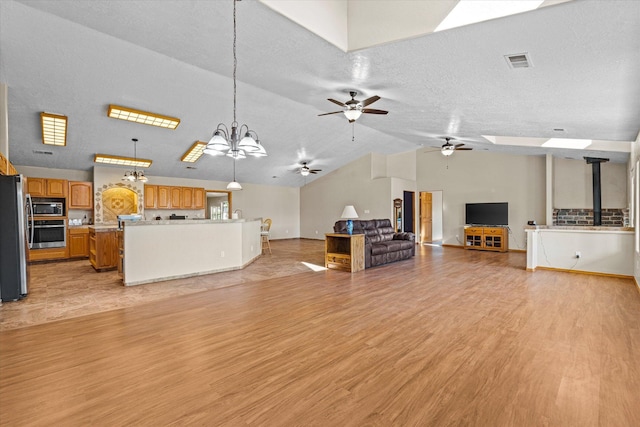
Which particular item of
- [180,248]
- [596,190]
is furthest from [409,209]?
[180,248]

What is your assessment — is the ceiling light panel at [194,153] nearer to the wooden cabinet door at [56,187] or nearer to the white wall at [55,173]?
the white wall at [55,173]

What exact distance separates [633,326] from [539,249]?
12.0 ft

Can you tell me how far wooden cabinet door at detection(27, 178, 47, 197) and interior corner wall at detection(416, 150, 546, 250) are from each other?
11.1 m

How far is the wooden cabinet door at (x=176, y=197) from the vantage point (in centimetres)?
988

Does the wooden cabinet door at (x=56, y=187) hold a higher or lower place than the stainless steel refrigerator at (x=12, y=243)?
higher

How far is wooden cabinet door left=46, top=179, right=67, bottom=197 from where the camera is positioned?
7.68 meters

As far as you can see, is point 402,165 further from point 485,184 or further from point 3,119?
point 3,119

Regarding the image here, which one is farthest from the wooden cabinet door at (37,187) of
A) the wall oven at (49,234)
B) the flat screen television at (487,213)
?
the flat screen television at (487,213)

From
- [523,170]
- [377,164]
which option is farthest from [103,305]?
[523,170]

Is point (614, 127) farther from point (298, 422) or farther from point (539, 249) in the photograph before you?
point (298, 422)

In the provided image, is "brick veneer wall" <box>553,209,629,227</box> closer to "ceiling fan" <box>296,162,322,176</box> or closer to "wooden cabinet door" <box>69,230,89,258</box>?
"ceiling fan" <box>296,162,322,176</box>

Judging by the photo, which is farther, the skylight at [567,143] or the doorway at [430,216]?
the doorway at [430,216]

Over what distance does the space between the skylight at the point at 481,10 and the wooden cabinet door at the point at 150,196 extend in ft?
29.4

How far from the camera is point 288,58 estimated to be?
388 cm
